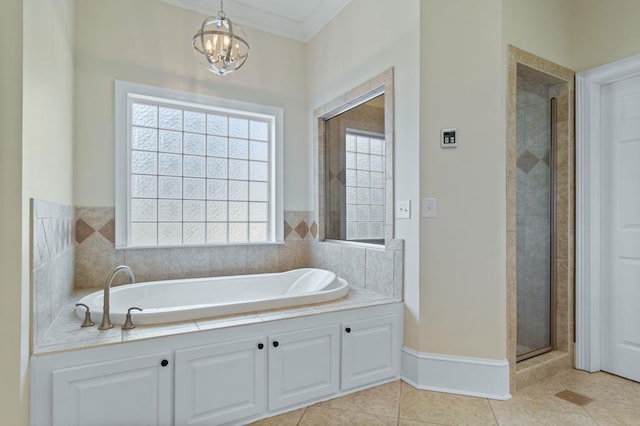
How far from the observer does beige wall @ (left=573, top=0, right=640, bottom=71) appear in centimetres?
228

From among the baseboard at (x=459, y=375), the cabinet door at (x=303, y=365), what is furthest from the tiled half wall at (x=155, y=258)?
the cabinet door at (x=303, y=365)

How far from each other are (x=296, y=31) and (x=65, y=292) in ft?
10.1

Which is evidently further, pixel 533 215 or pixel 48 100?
pixel 533 215

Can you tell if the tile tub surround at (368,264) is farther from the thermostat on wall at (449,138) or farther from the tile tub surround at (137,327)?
the thermostat on wall at (449,138)

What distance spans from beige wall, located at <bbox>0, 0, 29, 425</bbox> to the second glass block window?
1.58 meters

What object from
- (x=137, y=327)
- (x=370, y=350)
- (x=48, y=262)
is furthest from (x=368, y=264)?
(x=48, y=262)

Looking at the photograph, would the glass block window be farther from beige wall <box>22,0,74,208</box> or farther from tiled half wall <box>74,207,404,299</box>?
beige wall <box>22,0,74,208</box>

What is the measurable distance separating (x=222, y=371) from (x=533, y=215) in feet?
7.66

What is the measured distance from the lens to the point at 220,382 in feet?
5.79

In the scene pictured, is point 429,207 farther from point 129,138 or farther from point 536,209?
point 129,138

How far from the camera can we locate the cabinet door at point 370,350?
2.16 metres

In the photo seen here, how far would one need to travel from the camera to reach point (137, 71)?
111 inches

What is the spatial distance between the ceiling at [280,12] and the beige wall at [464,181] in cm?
125

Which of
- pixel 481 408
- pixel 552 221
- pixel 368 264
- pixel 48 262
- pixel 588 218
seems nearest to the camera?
pixel 48 262
